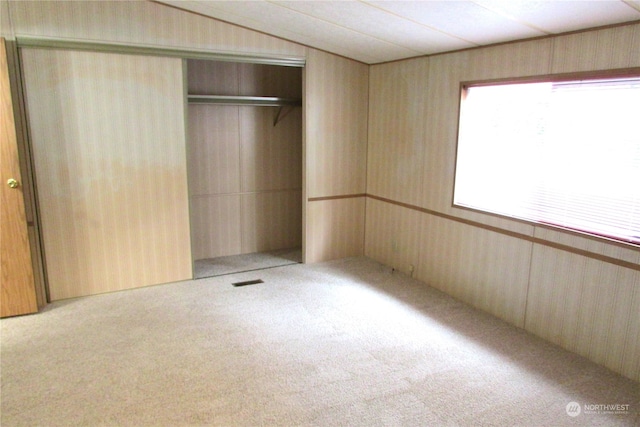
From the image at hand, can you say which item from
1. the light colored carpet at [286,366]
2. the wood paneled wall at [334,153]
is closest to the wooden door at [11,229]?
the light colored carpet at [286,366]

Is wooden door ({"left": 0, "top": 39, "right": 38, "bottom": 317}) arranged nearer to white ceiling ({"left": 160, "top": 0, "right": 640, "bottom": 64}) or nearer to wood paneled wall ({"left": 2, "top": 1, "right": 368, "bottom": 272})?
wood paneled wall ({"left": 2, "top": 1, "right": 368, "bottom": 272})

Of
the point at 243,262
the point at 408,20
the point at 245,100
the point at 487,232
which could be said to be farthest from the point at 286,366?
the point at 245,100

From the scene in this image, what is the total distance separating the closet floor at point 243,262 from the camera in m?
4.86

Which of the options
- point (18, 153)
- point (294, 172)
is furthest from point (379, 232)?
point (18, 153)

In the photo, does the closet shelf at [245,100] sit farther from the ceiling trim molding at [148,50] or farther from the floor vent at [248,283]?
the floor vent at [248,283]

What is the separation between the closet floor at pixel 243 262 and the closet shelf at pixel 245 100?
1.80m

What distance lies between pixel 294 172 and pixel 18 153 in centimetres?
300

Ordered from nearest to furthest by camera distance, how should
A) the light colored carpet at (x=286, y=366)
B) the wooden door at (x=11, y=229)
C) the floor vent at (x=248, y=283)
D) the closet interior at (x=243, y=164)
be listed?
the light colored carpet at (x=286, y=366)
the wooden door at (x=11, y=229)
the floor vent at (x=248, y=283)
the closet interior at (x=243, y=164)

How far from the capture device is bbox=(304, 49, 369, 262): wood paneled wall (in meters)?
4.88

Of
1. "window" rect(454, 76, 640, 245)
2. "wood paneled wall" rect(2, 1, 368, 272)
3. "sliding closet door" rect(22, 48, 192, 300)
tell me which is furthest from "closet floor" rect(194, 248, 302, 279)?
"window" rect(454, 76, 640, 245)

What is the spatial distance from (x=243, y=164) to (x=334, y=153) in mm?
1134

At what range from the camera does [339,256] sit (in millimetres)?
5383

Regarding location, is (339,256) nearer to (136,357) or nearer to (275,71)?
(275,71)

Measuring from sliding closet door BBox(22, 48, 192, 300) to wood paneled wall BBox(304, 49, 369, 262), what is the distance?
1.39 metres
